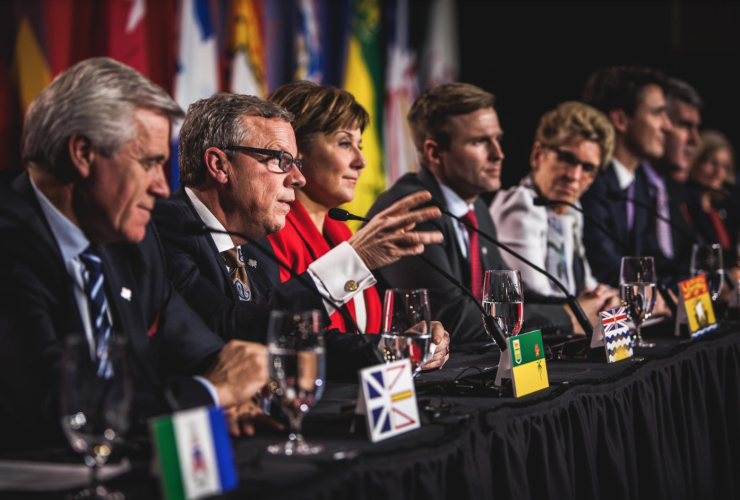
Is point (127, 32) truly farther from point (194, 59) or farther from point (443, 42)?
point (443, 42)

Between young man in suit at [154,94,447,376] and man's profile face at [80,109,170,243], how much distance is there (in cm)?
41

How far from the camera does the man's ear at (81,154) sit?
1300mm

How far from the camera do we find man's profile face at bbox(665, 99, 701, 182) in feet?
15.1

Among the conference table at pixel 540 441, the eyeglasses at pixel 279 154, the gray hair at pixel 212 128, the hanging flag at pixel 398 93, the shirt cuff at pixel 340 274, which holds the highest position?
the hanging flag at pixel 398 93

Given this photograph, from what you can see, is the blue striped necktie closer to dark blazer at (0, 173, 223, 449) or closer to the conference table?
dark blazer at (0, 173, 223, 449)

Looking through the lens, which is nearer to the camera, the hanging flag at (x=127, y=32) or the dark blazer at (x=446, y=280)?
the dark blazer at (x=446, y=280)

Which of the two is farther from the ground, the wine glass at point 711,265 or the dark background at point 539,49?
the dark background at point 539,49

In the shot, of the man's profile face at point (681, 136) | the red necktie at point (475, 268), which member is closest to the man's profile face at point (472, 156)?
the red necktie at point (475, 268)

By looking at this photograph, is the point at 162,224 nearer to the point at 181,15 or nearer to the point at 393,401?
the point at 393,401

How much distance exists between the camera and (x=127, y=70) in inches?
53.1

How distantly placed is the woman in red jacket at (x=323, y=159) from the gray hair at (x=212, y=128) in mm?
359

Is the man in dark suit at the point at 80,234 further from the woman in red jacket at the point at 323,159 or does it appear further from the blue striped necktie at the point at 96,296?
the woman in red jacket at the point at 323,159

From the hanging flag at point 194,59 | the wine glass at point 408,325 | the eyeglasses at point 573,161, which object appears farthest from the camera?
the hanging flag at point 194,59

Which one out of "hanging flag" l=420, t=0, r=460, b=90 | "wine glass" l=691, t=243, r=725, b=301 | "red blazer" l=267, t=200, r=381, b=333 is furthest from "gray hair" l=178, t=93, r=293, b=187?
"hanging flag" l=420, t=0, r=460, b=90
